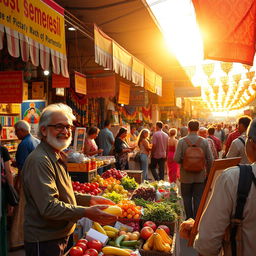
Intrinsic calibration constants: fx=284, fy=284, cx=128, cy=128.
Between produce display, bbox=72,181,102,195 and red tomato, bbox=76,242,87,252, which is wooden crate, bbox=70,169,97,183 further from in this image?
red tomato, bbox=76,242,87,252

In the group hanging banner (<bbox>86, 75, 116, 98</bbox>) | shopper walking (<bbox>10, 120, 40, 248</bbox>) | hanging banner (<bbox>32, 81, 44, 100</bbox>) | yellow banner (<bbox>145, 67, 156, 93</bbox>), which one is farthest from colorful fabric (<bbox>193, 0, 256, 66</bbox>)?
hanging banner (<bbox>32, 81, 44, 100</bbox>)

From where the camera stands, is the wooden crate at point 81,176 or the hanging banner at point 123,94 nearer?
the wooden crate at point 81,176

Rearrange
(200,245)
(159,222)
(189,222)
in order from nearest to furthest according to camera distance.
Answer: (200,245)
(189,222)
(159,222)

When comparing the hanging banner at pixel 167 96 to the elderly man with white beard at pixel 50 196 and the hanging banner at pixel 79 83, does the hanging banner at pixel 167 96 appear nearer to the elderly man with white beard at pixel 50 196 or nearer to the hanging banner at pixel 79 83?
the hanging banner at pixel 79 83

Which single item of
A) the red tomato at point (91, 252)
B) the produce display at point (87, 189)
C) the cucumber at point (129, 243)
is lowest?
the cucumber at point (129, 243)

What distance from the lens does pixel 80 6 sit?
6.75 metres

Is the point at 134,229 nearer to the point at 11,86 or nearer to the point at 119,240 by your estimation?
the point at 119,240

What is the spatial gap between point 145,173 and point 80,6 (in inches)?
215

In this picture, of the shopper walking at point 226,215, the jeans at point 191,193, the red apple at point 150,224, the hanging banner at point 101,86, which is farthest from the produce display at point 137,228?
the hanging banner at point 101,86

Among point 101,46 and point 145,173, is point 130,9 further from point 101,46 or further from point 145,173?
point 145,173

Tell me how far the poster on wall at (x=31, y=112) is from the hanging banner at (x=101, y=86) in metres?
1.77

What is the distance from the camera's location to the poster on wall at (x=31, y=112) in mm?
8648

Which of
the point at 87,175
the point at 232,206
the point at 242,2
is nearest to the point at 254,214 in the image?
the point at 232,206

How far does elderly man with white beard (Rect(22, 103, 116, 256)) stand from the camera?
2256mm
